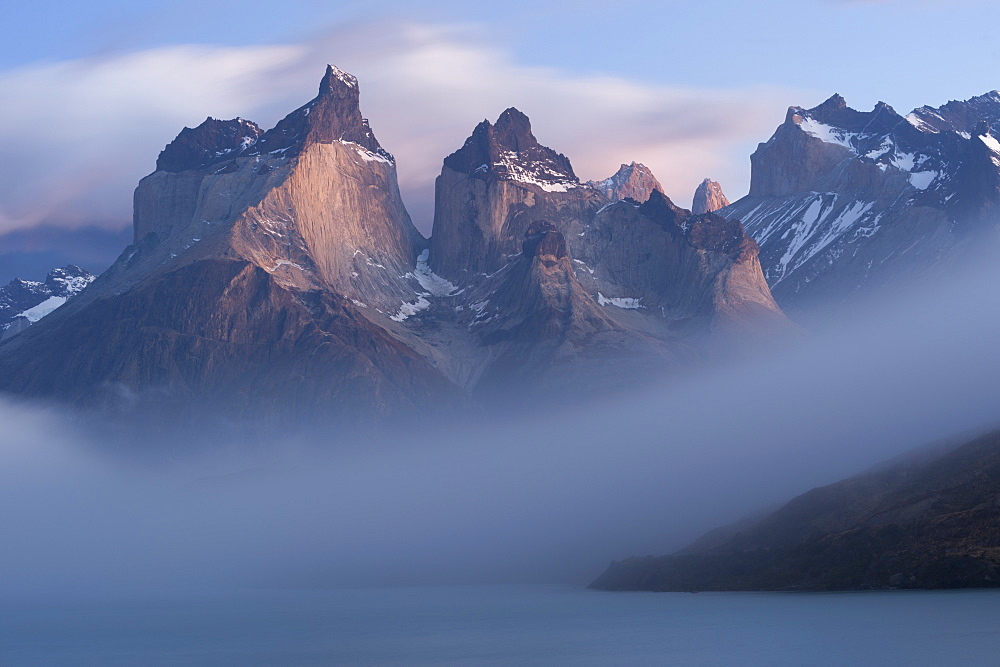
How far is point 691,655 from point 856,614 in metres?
27.8

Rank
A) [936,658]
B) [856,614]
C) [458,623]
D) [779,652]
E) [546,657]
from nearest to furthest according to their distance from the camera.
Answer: [936,658], [779,652], [546,657], [856,614], [458,623]

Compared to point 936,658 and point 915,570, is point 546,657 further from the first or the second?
point 915,570

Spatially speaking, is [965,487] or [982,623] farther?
[965,487]

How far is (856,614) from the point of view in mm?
151000

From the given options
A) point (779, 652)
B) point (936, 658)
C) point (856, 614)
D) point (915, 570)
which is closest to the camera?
point (936, 658)

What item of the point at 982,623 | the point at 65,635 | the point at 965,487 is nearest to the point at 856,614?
the point at 982,623

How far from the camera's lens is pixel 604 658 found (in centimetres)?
13562

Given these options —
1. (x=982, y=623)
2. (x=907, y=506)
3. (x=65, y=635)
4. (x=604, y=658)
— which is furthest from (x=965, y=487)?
(x=65, y=635)

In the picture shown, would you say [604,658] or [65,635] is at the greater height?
[65,635]

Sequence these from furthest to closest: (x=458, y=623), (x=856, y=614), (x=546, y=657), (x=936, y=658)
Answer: (x=458, y=623), (x=856, y=614), (x=546, y=657), (x=936, y=658)

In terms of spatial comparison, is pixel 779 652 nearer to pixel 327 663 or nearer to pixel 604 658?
pixel 604 658

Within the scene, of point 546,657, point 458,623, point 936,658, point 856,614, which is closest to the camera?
point 936,658

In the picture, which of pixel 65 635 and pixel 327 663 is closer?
pixel 327 663

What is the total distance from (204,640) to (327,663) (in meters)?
41.1
